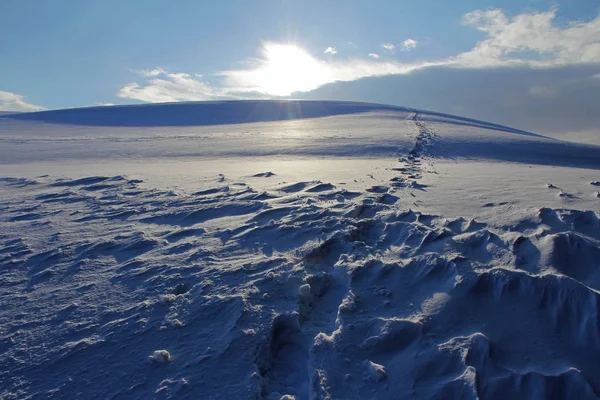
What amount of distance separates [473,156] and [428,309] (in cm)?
843

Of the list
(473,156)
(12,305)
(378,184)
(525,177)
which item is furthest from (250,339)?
(473,156)

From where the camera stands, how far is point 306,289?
3.17m

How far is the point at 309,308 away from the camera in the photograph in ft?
10.0

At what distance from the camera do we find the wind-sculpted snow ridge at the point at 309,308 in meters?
2.29

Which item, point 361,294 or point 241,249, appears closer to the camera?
point 361,294

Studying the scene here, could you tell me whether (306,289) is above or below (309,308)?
above

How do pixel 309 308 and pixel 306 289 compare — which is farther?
pixel 306 289

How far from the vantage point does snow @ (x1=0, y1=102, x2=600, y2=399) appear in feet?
7.61

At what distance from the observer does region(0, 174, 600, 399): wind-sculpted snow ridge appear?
7.52ft

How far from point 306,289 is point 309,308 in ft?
0.55

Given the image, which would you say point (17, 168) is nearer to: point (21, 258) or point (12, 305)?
point (21, 258)

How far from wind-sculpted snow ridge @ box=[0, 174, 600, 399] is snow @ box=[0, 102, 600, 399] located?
0.04 feet

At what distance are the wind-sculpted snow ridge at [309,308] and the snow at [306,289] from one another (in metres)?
0.01

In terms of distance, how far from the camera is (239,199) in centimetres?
570
